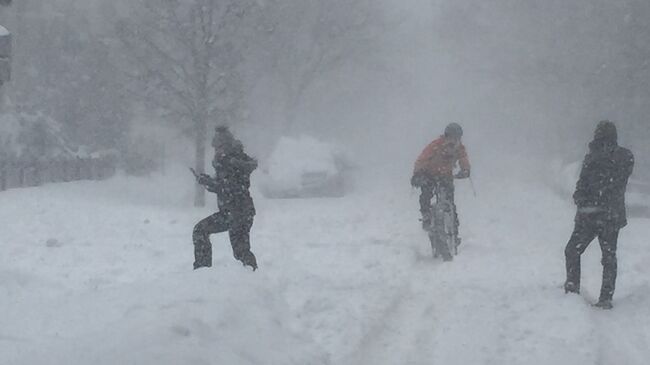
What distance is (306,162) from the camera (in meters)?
22.3

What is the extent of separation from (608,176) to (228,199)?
380cm

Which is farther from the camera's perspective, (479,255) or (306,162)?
(306,162)

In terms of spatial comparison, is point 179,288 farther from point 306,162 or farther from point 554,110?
point 554,110

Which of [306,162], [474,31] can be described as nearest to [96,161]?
[306,162]

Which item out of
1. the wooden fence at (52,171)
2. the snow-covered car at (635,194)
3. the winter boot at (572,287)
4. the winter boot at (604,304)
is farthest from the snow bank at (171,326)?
the wooden fence at (52,171)

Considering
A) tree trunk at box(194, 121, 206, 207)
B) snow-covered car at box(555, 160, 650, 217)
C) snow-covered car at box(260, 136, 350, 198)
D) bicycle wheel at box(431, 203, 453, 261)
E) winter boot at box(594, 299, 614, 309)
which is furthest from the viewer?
snow-covered car at box(260, 136, 350, 198)

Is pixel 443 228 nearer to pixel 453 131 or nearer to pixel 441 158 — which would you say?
→ pixel 441 158

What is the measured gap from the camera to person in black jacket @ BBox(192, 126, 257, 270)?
7803 mm

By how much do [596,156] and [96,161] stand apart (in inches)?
839

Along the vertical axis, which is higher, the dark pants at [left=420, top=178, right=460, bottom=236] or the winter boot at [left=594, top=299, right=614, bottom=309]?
the dark pants at [left=420, top=178, right=460, bottom=236]

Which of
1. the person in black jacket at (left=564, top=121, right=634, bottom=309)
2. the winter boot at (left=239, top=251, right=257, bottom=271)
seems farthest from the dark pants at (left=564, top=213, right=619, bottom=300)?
the winter boot at (left=239, top=251, right=257, bottom=271)

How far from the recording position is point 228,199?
7.86 metres

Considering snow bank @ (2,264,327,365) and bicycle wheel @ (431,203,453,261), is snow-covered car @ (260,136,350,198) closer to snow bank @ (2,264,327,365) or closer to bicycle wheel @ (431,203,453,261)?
bicycle wheel @ (431,203,453,261)

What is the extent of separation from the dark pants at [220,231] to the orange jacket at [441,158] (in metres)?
3.61
